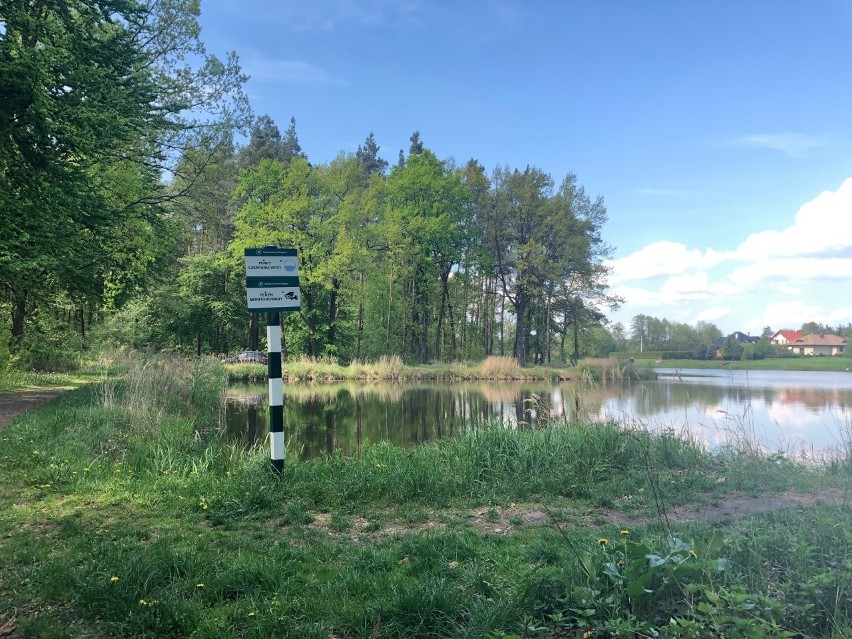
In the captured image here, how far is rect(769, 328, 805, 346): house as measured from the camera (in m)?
38.8

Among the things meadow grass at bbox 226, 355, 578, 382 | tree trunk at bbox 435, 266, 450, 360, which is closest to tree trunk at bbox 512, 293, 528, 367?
meadow grass at bbox 226, 355, 578, 382

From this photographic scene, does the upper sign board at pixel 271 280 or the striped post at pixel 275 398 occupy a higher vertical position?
the upper sign board at pixel 271 280

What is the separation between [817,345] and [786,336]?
8859 millimetres

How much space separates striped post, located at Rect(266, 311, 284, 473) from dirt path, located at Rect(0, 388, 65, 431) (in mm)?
6028

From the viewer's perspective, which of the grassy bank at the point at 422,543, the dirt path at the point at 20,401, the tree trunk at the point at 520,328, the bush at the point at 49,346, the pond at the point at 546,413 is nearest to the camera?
the grassy bank at the point at 422,543

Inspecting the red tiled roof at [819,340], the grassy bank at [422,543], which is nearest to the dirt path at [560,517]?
the grassy bank at [422,543]

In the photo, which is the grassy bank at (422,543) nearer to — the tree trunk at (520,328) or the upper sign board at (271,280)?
the upper sign board at (271,280)

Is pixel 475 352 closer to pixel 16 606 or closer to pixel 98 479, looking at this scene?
pixel 98 479

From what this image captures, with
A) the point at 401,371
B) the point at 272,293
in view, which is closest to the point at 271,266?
the point at 272,293

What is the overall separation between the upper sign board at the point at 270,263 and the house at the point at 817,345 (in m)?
36.3

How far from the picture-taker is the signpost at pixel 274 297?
5887 millimetres

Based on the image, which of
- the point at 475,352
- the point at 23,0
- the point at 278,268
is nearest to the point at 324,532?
the point at 278,268

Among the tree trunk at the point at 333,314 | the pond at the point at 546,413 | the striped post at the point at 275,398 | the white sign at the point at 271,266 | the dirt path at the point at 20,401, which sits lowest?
the pond at the point at 546,413

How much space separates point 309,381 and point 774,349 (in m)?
28.9
